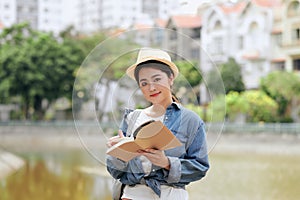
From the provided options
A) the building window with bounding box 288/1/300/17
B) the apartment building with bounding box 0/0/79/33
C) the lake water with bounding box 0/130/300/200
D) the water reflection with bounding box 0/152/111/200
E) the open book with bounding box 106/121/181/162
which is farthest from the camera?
the apartment building with bounding box 0/0/79/33

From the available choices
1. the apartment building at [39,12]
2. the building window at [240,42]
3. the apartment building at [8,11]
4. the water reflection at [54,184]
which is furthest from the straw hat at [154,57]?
the apartment building at [39,12]

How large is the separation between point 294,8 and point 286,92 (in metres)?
2.43

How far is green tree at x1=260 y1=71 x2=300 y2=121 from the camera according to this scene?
12.6 meters

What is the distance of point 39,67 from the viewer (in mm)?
14945

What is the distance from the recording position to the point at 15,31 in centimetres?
1592

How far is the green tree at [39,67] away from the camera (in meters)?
14.7

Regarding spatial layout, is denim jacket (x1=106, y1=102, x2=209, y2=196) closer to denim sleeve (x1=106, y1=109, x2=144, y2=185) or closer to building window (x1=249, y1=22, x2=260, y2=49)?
denim sleeve (x1=106, y1=109, x2=144, y2=185)

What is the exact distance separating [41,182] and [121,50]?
4.46 metres

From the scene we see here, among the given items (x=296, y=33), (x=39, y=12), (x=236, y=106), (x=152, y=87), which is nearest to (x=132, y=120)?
(x=152, y=87)

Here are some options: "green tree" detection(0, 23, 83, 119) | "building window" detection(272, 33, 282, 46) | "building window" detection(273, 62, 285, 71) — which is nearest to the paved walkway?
"green tree" detection(0, 23, 83, 119)

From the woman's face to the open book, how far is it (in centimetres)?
9

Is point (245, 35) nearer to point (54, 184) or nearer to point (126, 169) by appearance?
point (54, 184)

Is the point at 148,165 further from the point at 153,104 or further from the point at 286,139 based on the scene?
the point at 286,139

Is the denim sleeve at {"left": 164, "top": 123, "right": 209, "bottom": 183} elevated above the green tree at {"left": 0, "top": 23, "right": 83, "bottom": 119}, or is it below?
above
